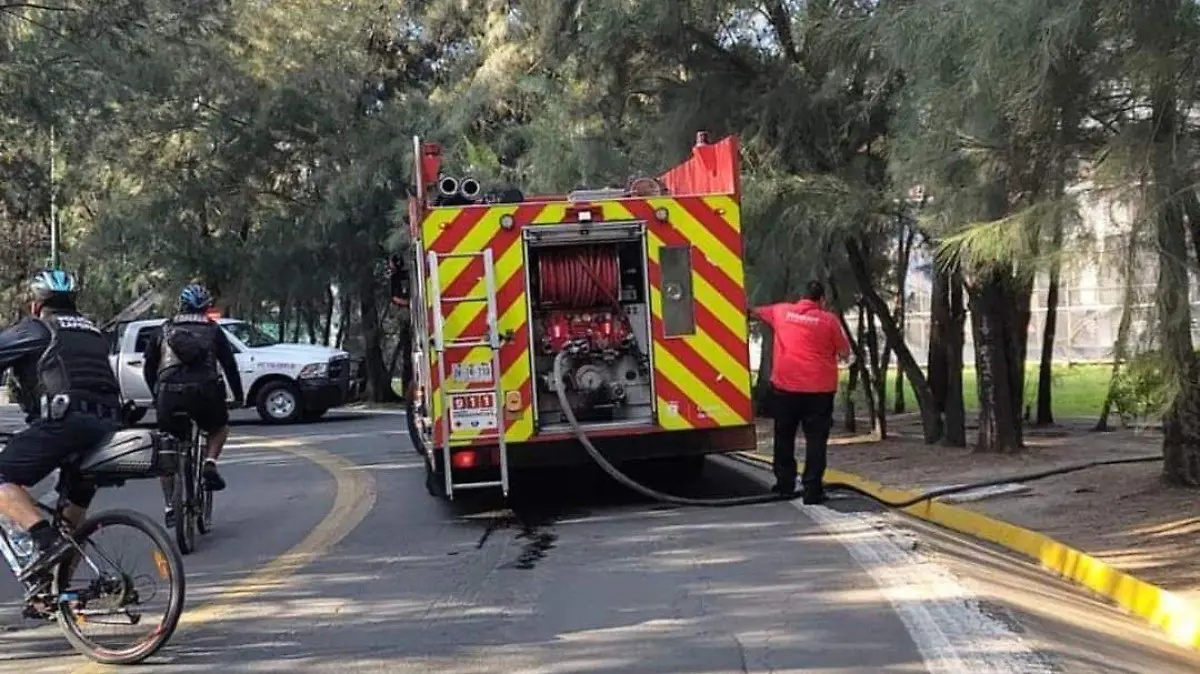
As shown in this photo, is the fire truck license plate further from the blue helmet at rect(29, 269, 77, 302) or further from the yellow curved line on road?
the blue helmet at rect(29, 269, 77, 302)

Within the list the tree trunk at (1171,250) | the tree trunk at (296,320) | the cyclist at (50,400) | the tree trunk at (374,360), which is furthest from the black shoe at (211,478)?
the tree trunk at (296,320)

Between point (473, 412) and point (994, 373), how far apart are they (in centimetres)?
617

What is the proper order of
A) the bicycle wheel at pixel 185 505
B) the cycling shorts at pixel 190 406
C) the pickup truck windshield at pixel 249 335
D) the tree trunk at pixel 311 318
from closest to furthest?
the bicycle wheel at pixel 185 505 < the cycling shorts at pixel 190 406 < the pickup truck windshield at pixel 249 335 < the tree trunk at pixel 311 318

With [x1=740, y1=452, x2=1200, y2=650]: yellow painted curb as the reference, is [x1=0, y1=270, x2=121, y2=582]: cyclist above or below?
above

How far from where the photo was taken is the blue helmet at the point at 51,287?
623 cm

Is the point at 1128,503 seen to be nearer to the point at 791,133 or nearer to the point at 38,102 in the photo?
the point at 791,133

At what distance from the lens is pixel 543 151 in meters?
17.4

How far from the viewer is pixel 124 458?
242 inches

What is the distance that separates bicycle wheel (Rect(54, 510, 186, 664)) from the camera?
5836mm

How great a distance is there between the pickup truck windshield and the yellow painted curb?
14.7 meters

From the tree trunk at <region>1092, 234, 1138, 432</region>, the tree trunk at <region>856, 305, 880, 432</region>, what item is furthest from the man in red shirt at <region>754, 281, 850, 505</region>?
the tree trunk at <region>856, 305, 880, 432</region>

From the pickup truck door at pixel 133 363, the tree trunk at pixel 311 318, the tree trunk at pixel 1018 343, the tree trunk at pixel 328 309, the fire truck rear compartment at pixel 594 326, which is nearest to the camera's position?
the fire truck rear compartment at pixel 594 326

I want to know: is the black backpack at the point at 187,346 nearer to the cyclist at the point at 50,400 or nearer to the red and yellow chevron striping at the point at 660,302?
the red and yellow chevron striping at the point at 660,302

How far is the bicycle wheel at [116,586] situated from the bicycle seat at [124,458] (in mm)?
309
